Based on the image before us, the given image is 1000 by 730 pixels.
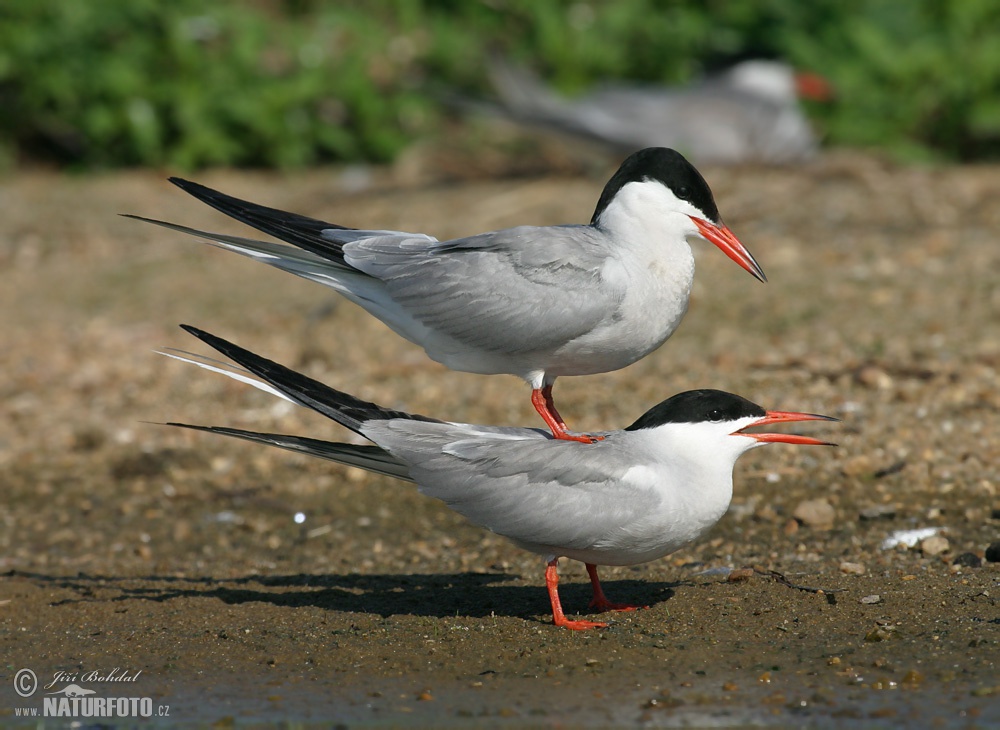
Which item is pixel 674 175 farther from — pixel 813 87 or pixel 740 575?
pixel 813 87

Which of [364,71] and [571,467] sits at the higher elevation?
[364,71]

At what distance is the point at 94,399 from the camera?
693 centimetres

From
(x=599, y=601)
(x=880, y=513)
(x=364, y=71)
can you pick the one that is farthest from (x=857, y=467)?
(x=364, y=71)

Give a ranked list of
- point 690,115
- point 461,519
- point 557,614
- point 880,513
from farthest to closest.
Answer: point 690,115 → point 461,519 → point 880,513 → point 557,614

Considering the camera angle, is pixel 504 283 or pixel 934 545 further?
pixel 934 545

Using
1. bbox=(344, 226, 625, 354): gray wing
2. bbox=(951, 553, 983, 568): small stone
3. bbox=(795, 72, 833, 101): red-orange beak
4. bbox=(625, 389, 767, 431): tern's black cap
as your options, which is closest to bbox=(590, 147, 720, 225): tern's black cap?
bbox=(344, 226, 625, 354): gray wing

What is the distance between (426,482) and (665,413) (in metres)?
0.78

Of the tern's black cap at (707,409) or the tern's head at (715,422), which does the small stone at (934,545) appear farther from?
the tern's black cap at (707,409)

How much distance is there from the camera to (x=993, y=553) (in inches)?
180

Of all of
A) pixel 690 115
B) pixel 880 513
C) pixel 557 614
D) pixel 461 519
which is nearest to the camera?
pixel 557 614

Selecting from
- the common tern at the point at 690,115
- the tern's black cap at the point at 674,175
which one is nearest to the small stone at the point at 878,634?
the tern's black cap at the point at 674,175
